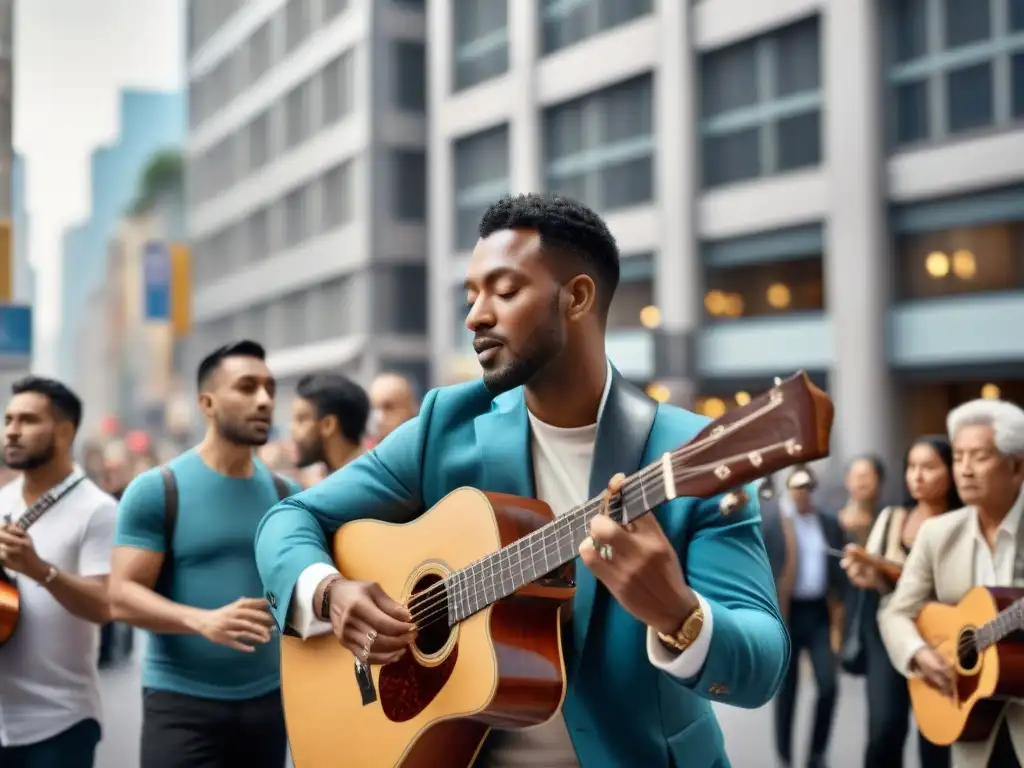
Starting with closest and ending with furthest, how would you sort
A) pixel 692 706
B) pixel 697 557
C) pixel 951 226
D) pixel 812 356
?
1. pixel 697 557
2. pixel 692 706
3. pixel 951 226
4. pixel 812 356

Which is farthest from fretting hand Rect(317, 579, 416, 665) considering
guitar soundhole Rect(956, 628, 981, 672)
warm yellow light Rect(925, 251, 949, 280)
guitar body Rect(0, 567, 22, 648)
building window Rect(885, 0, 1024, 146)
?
warm yellow light Rect(925, 251, 949, 280)

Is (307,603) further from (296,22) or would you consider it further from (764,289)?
(296,22)

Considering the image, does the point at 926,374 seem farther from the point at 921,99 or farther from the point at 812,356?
the point at 921,99

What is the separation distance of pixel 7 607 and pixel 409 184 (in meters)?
35.1

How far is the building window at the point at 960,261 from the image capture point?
67.5 ft

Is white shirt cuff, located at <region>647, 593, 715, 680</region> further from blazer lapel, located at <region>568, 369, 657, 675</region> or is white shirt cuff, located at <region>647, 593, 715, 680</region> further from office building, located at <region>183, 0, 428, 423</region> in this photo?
office building, located at <region>183, 0, 428, 423</region>

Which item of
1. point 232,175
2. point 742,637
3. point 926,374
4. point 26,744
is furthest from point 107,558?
point 232,175

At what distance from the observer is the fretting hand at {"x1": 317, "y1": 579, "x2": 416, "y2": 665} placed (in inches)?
116

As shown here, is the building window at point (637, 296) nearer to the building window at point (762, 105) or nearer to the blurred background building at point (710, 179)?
the blurred background building at point (710, 179)

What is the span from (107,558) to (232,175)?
4978cm

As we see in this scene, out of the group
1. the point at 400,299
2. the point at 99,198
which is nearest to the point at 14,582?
the point at 400,299

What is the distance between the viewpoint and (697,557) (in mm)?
2596

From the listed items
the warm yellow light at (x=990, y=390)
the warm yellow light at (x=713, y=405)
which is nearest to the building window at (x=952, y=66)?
the warm yellow light at (x=990, y=390)

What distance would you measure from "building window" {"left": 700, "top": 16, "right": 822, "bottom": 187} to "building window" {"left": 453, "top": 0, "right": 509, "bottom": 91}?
→ 27.6 ft
